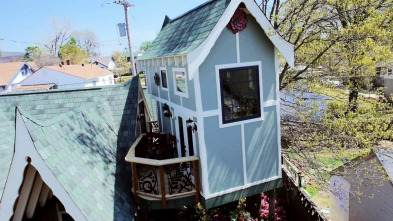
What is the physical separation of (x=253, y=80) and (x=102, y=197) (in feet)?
15.6

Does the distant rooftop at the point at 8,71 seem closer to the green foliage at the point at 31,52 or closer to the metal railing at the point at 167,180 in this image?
the green foliage at the point at 31,52

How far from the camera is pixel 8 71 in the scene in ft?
146

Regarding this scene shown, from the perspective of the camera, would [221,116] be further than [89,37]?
No

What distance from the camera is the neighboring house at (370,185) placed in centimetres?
828

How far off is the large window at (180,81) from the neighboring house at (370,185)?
6.05 meters

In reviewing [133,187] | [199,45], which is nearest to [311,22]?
[199,45]

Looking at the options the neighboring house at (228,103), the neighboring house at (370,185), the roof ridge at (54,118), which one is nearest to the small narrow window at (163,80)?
the neighboring house at (228,103)

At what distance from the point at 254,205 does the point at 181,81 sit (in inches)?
226

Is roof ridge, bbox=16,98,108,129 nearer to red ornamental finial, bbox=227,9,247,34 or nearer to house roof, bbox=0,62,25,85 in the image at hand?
red ornamental finial, bbox=227,9,247,34

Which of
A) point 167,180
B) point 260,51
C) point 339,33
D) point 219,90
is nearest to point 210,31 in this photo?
point 219,90

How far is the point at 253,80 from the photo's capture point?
23.4 feet

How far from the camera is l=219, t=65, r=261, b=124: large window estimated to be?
6.81m

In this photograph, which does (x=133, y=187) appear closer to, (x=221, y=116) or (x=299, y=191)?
(x=221, y=116)

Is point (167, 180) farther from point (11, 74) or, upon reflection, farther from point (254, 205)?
point (11, 74)
